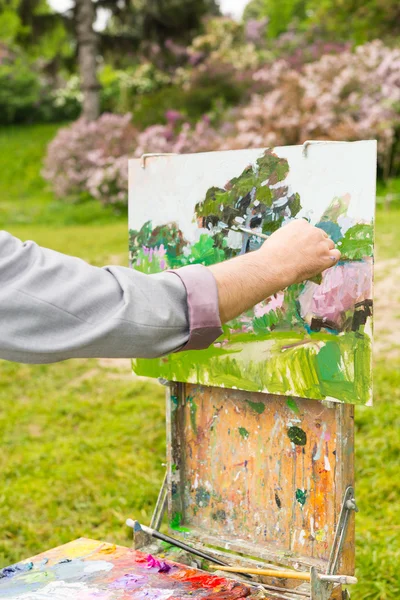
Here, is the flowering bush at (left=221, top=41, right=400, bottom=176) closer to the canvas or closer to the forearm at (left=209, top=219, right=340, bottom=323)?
the canvas

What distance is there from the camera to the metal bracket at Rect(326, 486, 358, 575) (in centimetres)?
145

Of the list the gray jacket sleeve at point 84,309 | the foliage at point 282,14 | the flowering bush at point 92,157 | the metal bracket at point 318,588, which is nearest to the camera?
the gray jacket sleeve at point 84,309

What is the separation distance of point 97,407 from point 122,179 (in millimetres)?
6457

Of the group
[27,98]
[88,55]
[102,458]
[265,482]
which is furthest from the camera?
[27,98]

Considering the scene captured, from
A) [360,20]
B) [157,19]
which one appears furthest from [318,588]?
[360,20]

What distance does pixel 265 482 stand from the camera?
5.45 feet

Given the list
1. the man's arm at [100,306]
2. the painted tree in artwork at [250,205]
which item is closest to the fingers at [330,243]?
the painted tree in artwork at [250,205]

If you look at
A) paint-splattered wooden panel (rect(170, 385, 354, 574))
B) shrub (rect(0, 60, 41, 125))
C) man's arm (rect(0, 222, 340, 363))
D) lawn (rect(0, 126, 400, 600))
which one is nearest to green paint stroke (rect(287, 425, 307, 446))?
paint-splattered wooden panel (rect(170, 385, 354, 574))

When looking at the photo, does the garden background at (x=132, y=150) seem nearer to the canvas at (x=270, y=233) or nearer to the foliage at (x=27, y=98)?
the foliage at (x=27, y=98)

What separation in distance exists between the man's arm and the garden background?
4.78ft

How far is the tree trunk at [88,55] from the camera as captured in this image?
11867mm

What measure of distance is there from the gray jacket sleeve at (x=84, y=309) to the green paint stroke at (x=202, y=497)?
0.73 metres

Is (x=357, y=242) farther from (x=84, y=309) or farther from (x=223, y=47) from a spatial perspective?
(x=223, y=47)

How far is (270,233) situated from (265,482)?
0.58 meters
